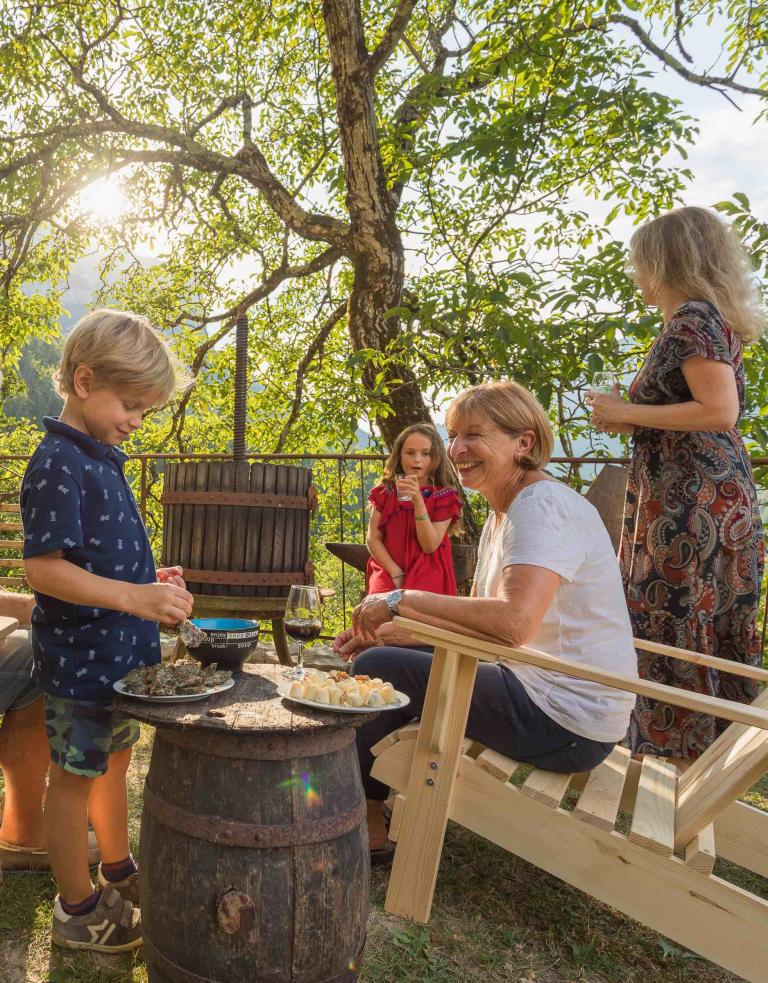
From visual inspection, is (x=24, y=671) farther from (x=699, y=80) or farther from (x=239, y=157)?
(x=699, y=80)

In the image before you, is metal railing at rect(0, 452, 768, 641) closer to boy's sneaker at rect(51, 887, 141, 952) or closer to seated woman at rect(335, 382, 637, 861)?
seated woman at rect(335, 382, 637, 861)

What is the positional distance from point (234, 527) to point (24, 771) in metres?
1.64

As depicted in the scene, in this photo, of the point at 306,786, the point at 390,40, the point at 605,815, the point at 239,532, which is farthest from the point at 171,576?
the point at 390,40

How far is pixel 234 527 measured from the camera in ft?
12.0

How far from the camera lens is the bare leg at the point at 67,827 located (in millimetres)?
1767

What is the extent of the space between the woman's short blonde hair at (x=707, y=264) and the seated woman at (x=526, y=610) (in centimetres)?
82

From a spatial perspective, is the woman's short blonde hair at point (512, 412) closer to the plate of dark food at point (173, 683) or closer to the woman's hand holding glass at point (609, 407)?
the woman's hand holding glass at point (609, 407)

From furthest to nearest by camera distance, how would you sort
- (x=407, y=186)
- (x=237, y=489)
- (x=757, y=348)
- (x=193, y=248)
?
(x=193, y=248) → (x=407, y=186) → (x=757, y=348) → (x=237, y=489)

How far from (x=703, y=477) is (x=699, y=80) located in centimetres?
519

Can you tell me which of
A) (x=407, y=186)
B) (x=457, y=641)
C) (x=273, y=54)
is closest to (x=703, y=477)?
(x=457, y=641)

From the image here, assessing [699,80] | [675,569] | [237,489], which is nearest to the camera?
[675,569]

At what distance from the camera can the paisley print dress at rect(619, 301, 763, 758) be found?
7.59 feet

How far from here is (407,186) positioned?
6324 mm

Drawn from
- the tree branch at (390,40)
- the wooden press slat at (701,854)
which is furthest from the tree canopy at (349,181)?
the wooden press slat at (701,854)
